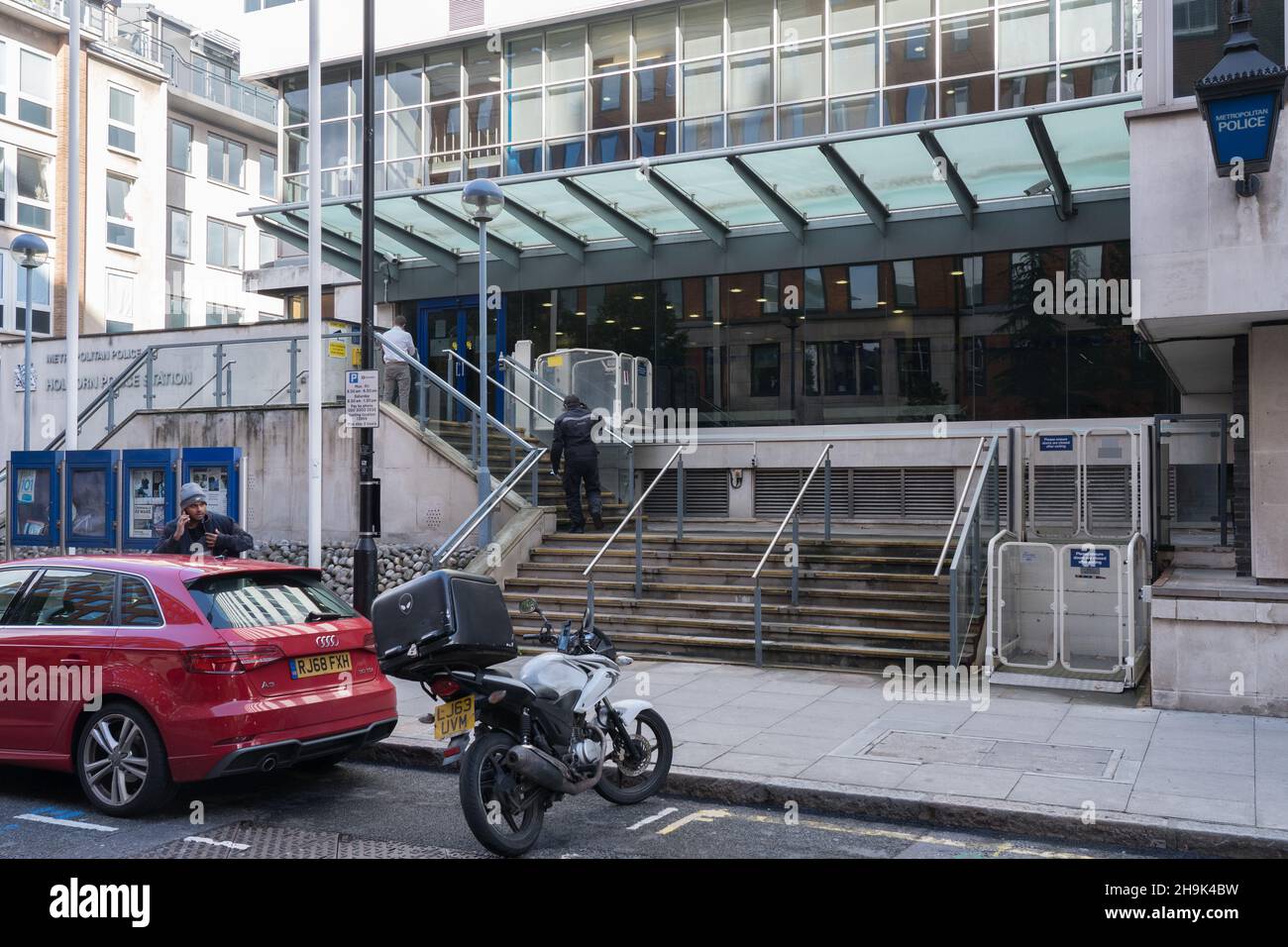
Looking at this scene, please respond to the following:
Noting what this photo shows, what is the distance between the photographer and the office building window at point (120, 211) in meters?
40.3

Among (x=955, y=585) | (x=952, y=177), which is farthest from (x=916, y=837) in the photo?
(x=952, y=177)

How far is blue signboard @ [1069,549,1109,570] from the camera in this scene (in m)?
10.9

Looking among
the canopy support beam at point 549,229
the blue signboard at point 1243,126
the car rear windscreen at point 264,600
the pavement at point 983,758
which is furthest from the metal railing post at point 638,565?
the canopy support beam at point 549,229

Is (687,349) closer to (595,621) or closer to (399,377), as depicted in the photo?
(399,377)

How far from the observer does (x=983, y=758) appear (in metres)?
7.87

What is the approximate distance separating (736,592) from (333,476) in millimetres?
6507

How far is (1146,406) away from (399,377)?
35.0ft

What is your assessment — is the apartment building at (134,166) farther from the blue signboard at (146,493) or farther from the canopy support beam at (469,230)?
the blue signboard at (146,493)

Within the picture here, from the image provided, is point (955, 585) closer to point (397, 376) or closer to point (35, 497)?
point (397, 376)

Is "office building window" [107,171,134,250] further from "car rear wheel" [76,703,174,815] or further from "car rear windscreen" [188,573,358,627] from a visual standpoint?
"car rear wheel" [76,703,174,815]

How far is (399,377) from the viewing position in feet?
54.1

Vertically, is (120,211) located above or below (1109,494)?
above

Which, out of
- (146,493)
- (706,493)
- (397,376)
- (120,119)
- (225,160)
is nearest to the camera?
(146,493)
